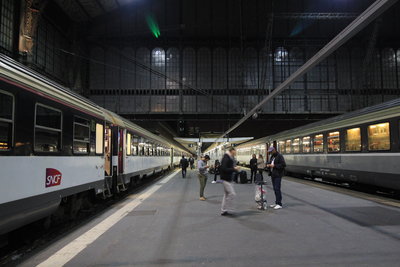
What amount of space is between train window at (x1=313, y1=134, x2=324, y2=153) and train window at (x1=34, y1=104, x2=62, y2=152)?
12404 mm

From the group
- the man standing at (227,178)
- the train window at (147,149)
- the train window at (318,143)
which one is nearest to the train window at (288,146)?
the train window at (318,143)

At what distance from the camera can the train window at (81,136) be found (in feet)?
21.7

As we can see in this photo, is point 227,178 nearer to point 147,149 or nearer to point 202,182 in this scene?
point 202,182

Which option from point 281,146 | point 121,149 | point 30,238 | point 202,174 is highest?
point 281,146

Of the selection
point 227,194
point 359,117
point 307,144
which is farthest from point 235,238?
point 307,144

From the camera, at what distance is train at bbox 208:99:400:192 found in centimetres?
939

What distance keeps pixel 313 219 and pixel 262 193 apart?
1563 mm

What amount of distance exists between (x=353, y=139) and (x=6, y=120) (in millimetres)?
11773

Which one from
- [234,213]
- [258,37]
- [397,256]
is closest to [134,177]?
[234,213]

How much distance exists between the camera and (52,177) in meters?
5.42

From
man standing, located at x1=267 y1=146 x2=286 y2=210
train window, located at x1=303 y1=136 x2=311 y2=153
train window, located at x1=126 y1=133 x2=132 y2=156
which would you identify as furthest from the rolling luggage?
train window, located at x1=303 y1=136 x2=311 y2=153

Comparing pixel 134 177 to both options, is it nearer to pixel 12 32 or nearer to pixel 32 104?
pixel 32 104

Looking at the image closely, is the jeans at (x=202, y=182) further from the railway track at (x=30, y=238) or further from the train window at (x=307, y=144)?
the train window at (x=307, y=144)

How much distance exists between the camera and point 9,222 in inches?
165
